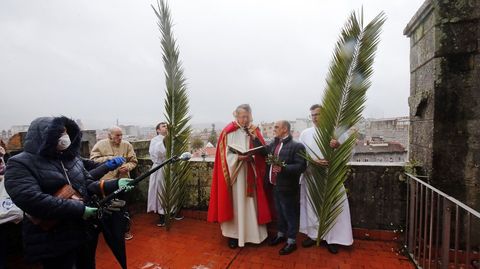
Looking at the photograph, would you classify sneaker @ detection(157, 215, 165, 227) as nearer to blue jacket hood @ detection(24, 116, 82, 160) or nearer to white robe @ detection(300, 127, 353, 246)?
white robe @ detection(300, 127, 353, 246)

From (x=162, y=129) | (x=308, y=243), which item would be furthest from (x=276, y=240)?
(x=162, y=129)

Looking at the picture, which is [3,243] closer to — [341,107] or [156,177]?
[156,177]

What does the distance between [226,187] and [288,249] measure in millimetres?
1216

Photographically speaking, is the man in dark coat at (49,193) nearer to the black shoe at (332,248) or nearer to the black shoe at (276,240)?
the black shoe at (276,240)

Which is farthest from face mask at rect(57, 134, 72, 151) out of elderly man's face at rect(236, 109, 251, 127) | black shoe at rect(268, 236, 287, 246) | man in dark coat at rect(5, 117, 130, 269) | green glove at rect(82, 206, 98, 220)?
black shoe at rect(268, 236, 287, 246)

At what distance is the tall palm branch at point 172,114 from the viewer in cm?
468

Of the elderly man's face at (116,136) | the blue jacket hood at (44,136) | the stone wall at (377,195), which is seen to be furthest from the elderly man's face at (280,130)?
the blue jacket hood at (44,136)

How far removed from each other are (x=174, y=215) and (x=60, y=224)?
9.86 ft

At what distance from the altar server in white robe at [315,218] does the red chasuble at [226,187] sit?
0.58 m

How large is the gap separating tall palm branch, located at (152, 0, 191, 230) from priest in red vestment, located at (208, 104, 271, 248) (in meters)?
0.95

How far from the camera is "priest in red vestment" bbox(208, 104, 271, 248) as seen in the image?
158 inches

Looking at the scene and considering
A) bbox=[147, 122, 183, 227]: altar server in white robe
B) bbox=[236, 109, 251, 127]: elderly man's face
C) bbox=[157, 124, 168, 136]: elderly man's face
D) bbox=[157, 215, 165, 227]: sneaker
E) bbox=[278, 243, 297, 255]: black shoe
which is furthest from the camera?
bbox=[157, 124, 168, 136]: elderly man's face

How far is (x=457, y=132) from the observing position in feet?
11.0

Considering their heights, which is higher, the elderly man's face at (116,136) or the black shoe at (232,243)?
the elderly man's face at (116,136)
